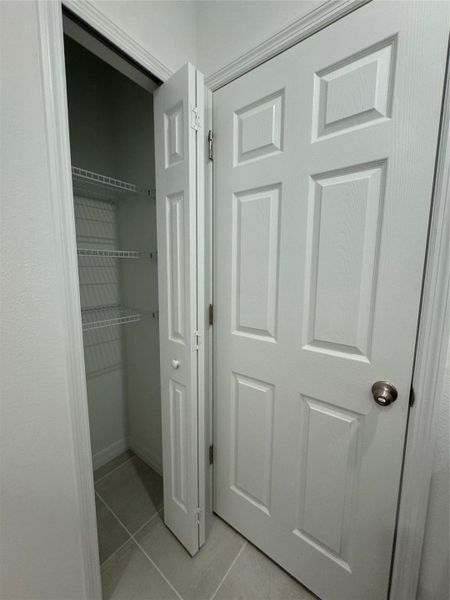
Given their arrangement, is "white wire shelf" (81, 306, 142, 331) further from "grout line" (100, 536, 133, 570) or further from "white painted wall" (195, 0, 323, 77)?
"white painted wall" (195, 0, 323, 77)

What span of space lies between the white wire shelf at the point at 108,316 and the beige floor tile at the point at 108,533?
1.03 metres

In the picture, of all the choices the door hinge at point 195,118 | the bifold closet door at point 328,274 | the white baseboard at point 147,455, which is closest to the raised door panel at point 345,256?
the bifold closet door at point 328,274

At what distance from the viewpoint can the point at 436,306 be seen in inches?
27.6

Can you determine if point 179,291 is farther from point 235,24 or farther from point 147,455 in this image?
point 147,455

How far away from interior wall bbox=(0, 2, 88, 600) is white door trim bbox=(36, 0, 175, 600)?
0.02 metres

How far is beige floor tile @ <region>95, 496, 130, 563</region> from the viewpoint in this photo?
1215mm

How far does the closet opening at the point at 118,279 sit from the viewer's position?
4.84 feet

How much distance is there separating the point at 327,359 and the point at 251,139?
876 millimetres

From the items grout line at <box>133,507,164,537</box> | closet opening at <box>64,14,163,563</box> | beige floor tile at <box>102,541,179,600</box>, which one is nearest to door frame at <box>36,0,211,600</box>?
beige floor tile at <box>102,541,179,600</box>

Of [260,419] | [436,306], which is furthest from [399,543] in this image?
[436,306]

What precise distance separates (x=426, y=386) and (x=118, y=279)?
1.70 meters

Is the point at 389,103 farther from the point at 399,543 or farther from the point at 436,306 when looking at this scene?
the point at 399,543

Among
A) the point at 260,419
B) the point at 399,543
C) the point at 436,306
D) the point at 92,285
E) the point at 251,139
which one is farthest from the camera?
the point at 92,285

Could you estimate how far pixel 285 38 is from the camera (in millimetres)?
858
